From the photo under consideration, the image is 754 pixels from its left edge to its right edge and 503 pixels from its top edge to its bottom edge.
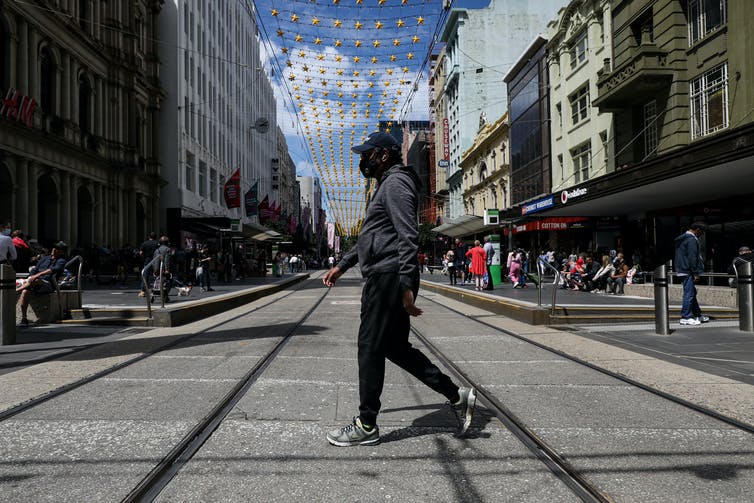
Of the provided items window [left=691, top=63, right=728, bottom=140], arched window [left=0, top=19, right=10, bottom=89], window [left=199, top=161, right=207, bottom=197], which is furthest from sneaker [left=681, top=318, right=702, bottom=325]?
window [left=199, top=161, right=207, bottom=197]

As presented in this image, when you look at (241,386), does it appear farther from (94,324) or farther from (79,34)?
(79,34)

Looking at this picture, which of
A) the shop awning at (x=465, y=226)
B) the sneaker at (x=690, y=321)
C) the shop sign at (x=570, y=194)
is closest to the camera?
the sneaker at (x=690, y=321)

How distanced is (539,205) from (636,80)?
572 centimetres

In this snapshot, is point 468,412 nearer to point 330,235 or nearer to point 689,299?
point 689,299

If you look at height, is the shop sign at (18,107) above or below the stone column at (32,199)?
above

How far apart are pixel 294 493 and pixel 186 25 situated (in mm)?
40451

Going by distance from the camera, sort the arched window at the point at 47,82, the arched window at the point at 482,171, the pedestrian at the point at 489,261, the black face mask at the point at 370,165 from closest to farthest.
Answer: the black face mask at the point at 370,165
the pedestrian at the point at 489,261
the arched window at the point at 47,82
the arched window at the point at 482,171

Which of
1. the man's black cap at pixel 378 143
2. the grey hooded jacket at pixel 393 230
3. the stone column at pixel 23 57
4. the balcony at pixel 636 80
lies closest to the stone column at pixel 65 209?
the stone column at pixel 23 57

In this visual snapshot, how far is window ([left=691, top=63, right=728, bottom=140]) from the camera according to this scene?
17062 millimetres

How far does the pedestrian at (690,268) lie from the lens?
9391mm

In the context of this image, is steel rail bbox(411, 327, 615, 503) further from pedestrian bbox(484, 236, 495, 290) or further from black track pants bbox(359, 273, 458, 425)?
pedestrian bbox(484, 236, 495, 290)

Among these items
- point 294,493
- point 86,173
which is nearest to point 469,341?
point 294,493

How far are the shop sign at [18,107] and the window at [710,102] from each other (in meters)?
23.1

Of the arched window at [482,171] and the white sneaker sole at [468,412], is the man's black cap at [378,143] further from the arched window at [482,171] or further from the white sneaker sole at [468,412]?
the arched window at [482,171]
